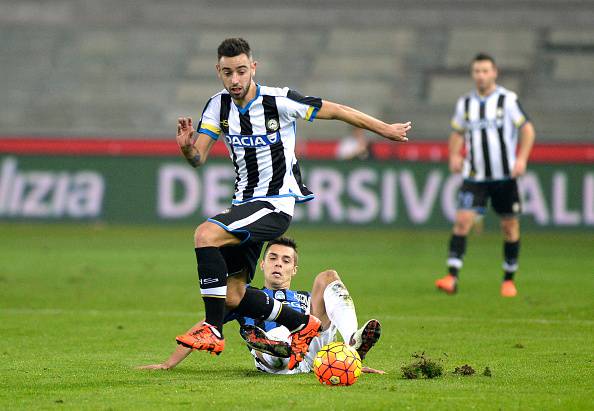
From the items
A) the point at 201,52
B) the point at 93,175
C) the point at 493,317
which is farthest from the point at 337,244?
the point at 201,52

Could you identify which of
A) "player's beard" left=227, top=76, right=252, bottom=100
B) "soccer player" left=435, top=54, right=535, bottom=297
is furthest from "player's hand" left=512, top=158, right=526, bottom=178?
"player's beard" left=227, top=76, right=252, bottom=100

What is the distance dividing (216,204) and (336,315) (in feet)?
43.1

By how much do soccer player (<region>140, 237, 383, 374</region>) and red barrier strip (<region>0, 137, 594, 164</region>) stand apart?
1245 centimetres

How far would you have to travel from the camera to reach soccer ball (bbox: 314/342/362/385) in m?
6.12

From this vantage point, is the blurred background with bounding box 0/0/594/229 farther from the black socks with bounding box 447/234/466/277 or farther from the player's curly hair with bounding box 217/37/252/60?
the player's curly hair with bounding box 217/37/252/60

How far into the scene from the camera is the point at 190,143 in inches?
269

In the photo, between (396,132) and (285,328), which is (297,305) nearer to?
(285,328)

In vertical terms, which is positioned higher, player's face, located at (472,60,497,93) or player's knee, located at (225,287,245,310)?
player's face, located at (472,60,497,93)

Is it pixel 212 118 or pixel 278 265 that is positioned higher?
pixel 212 118

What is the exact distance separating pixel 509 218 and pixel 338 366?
6330 millimetres

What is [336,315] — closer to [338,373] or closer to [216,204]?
[338,373]

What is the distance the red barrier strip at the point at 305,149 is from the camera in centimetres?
1936

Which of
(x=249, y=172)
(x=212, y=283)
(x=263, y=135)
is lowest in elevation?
(x=212, y=283)

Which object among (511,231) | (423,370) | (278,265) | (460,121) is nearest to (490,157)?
(460,121)
